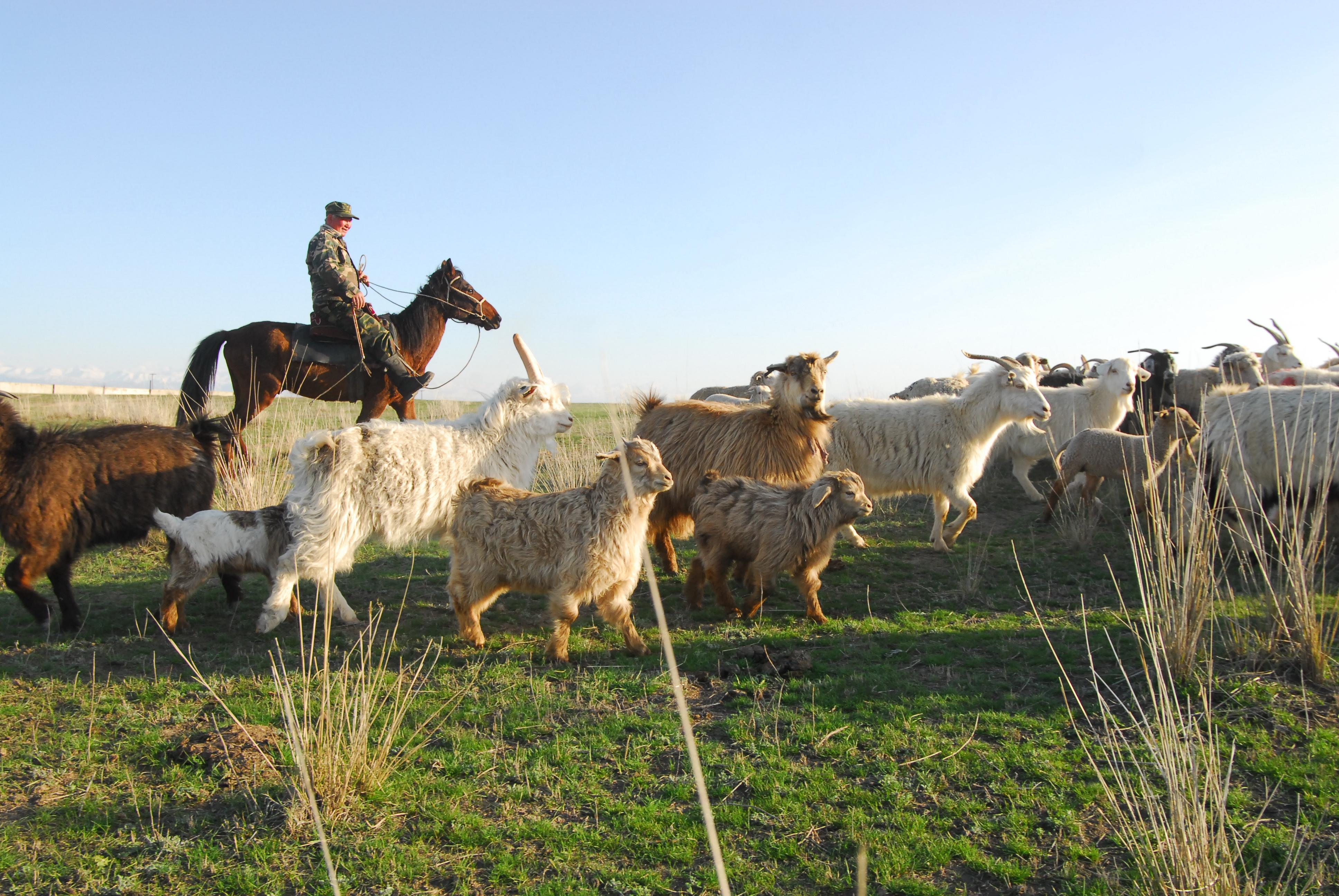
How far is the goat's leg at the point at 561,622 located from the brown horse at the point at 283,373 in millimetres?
4863

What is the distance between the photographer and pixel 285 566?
6148 mm

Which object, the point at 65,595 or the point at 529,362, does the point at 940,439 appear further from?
the point at 65,595

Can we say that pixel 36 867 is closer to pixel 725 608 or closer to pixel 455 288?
pixel 725 608

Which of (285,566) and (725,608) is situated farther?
(725,608)

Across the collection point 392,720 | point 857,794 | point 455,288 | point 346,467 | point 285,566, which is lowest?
point 857,794

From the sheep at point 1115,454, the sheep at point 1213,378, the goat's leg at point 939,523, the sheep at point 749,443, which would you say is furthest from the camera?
the sheep at point 1213,378

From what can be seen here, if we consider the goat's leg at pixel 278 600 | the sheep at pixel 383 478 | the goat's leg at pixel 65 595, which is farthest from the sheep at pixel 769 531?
the goat's leg at pixel 65 595

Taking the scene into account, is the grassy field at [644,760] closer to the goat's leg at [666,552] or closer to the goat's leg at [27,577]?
the goat's leg at [27,577]

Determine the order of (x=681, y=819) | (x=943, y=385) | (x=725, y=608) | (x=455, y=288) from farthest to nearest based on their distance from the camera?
(x=943, y=385), (x=455, y=288), (x=725, y=608), (x=681, y=819)

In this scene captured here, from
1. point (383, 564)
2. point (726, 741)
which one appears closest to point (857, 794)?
point (726, 741)

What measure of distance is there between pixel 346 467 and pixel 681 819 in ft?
12.8

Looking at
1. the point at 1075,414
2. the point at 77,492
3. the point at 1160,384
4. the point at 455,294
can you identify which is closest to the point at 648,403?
the point at 455,294

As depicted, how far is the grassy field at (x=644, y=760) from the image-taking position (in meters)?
3.61

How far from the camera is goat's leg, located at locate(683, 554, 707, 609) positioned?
23.3 feet
